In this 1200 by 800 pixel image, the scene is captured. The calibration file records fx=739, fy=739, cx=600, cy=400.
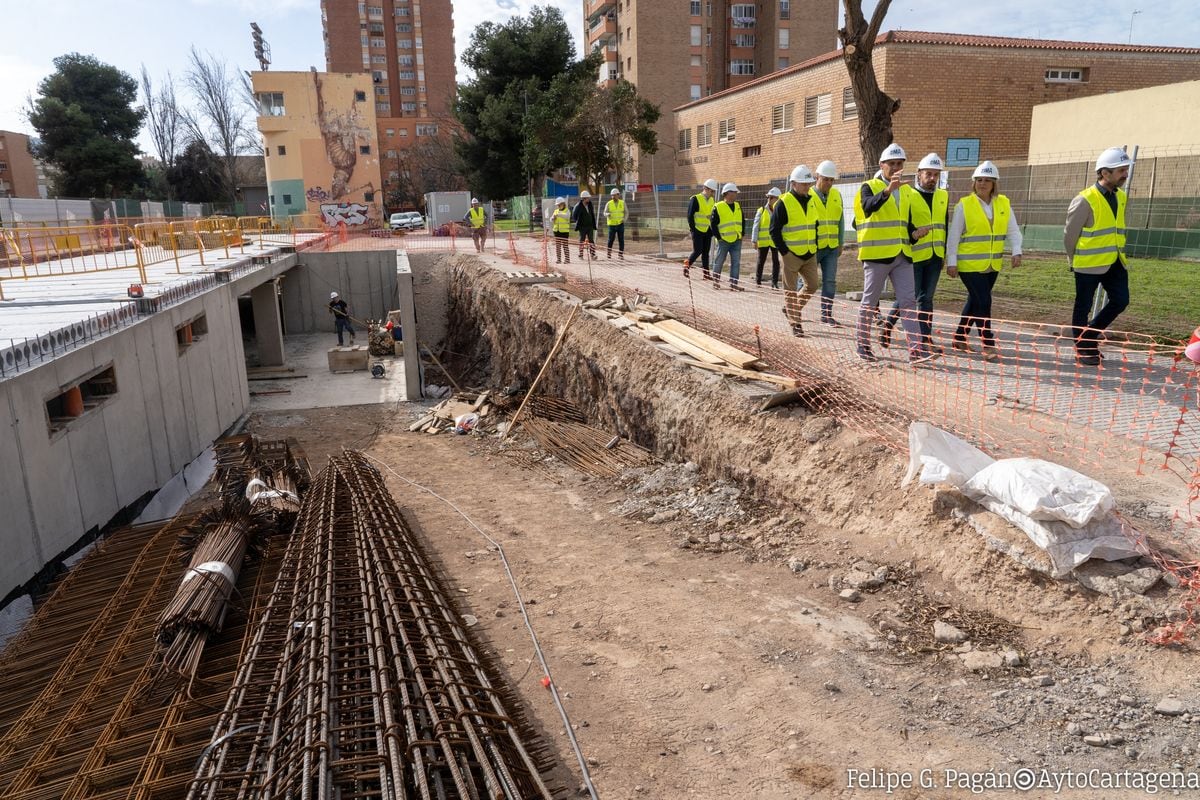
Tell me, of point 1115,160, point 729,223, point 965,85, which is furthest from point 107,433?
point 965,85

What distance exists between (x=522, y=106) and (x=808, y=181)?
30299 mm

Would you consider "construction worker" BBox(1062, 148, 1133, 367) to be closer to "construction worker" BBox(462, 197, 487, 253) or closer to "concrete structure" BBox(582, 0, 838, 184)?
"construction worker" BBox(462, 197, 487, 253)

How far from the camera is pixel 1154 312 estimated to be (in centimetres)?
974

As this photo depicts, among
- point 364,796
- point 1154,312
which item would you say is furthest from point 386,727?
point 1154,312

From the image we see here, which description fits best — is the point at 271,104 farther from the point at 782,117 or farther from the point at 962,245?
the point at 962,245

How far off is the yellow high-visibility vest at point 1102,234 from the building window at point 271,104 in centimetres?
4387

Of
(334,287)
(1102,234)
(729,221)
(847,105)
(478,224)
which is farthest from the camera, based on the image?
(334,287)

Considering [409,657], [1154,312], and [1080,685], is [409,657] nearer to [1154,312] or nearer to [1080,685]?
[1080,685]

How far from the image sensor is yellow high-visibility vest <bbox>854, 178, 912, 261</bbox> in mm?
6984

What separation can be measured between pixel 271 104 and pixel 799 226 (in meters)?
41.7

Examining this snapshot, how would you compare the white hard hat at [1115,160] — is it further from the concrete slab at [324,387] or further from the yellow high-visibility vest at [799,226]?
the concrete slab at [324,387]

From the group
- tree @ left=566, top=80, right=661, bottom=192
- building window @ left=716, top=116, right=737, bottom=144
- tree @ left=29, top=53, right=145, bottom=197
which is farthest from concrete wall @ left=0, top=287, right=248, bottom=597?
tree @ left=29, top=53, right=145, bottom=197

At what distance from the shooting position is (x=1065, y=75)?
2528 cm

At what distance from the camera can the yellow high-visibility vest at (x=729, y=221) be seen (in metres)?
11.6
